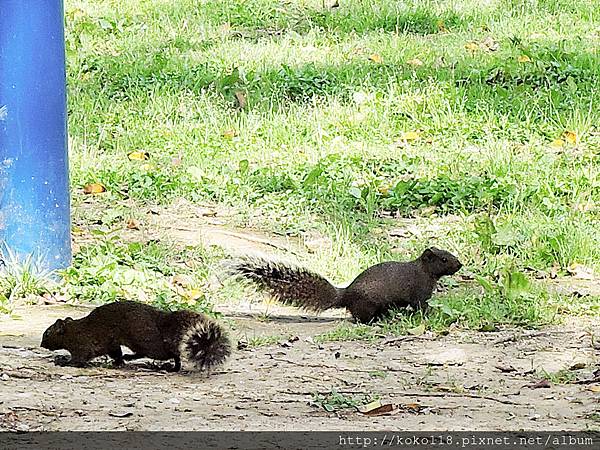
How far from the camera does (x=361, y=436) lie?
13.1 ft

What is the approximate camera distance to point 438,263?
20.8 feet

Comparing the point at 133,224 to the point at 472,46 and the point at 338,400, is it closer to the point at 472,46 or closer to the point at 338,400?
the point at 338,400

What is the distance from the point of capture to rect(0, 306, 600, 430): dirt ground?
165 inches

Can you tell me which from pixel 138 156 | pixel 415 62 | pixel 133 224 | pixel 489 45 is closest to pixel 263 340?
pixel 133 224

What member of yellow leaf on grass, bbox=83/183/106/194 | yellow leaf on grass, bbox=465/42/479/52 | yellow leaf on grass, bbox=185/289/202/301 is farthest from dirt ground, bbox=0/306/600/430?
yellow leaf on grass, bbox=465/42/479/52

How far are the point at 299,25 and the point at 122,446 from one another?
887 cm

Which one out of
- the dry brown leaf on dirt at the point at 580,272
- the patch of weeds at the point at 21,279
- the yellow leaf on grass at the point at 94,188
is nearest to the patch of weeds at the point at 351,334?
the dry brown leaf on dirt at the point at 580,272

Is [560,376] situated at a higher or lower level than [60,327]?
lower

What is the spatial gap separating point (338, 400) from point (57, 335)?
1337mm

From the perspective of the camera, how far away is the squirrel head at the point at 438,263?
6.33 meters

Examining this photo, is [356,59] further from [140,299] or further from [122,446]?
[122,446]

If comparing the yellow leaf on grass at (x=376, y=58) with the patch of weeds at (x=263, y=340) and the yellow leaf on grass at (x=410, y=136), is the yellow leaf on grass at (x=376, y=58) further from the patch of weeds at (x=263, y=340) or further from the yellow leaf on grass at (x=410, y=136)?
the patch of weeds at (x=263, y=340)

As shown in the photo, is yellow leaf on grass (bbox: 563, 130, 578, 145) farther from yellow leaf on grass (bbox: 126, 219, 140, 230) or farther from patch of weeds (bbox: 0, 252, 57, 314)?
patch of weeds (bbox: 0, 252, 57, 314)

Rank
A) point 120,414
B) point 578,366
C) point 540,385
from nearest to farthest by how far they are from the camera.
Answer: point 120,414, point 540,385, point 578,366
